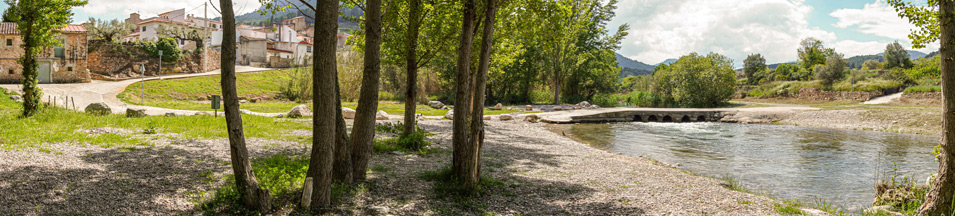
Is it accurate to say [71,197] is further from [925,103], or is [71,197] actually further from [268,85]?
[925,103]

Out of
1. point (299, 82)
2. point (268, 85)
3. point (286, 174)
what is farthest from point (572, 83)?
point (286, 174)

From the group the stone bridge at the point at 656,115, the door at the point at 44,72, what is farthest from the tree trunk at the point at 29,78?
the door at the point at 44,72

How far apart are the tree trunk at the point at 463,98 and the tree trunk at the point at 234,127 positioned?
9.66 feet

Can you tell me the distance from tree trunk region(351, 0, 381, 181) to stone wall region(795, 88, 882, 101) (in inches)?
1951

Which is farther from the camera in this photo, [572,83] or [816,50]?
[816,50]

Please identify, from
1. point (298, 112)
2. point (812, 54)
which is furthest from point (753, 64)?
point (298, 112)

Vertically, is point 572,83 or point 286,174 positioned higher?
point 572,83

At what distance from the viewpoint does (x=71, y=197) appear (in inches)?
218

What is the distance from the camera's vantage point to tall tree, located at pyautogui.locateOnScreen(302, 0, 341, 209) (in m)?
5.43

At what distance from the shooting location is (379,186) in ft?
23.9

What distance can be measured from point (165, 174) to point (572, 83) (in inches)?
1616

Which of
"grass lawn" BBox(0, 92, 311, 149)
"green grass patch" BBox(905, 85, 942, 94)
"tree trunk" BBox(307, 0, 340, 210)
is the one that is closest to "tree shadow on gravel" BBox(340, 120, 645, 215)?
"tree trunk" BBox(307, 0, 340, 210)

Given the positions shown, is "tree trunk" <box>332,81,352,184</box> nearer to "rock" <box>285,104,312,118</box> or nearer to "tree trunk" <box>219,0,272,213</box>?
"tree trunk" <box>219,0,272,213</box>

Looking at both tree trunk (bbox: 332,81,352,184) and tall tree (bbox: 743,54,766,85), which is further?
tall tree (bbox: 743,54,766,85)
